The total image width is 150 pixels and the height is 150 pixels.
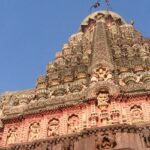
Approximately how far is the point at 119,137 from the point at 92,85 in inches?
164

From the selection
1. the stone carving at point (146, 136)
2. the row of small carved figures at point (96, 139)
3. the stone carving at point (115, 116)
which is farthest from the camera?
the stone carving at point (115, 116)

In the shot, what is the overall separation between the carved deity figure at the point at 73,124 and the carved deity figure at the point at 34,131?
66.1 inches

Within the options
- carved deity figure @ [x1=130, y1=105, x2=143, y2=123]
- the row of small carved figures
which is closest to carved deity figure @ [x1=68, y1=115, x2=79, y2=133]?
the row of small carved figures

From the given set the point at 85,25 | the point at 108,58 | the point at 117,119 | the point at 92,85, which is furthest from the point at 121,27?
the point at 117,119

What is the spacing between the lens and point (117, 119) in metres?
18.8

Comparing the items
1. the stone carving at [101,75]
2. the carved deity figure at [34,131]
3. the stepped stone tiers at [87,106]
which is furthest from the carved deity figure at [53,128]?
the stone carving at [101,75]

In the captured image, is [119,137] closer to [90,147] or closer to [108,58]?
[90,147]

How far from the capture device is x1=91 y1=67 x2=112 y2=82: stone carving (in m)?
21.6

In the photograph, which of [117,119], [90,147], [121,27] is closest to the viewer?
[90,147]

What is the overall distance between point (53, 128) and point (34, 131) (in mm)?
1015

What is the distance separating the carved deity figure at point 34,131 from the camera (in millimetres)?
19516

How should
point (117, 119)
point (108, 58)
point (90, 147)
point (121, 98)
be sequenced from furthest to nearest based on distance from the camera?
point (108, 58)
point (121, 98)
point (117, 119)
point (90, 147)

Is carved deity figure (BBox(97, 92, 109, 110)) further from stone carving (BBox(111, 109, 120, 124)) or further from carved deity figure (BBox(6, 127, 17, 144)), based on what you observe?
carved deity figure (BBox(6, 127, 17, 144))

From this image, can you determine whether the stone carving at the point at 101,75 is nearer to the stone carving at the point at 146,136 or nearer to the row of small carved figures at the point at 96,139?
the row of small carved figures at the point at 96,139
